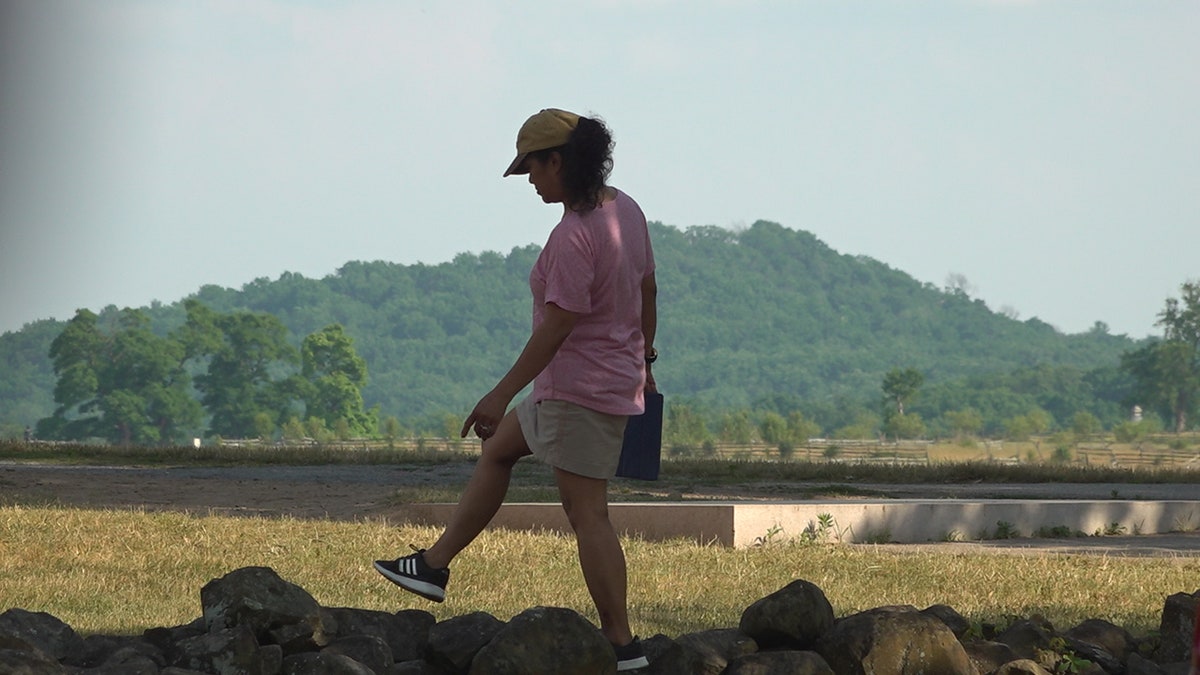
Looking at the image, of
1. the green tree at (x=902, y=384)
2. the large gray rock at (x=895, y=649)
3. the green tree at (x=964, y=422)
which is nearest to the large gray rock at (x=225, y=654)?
the large gray rock at (x=895, y=649)

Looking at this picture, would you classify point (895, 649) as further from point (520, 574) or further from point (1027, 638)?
point (520, 574)

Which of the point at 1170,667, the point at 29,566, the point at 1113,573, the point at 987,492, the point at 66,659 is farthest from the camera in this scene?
the point at 987,492

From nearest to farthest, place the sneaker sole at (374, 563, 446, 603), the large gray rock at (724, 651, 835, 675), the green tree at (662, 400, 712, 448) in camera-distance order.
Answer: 1. the large gray rock at (724, 651, 835, 675)
2. the sneaker sole at (374, 563, 446, 603)
3. the green tree at (662, 400, 712, 448)

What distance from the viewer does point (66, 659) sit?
494 centimetres

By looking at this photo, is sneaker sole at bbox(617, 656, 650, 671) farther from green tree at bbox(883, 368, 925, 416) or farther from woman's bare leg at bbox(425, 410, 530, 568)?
green tree at bbox(883, 368, 925, 416)

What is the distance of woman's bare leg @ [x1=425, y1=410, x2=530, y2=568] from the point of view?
557cm

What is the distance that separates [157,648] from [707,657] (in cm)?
167

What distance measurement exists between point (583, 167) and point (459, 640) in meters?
1.52

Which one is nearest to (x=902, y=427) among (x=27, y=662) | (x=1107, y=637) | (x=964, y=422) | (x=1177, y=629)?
(x=964, y=422)

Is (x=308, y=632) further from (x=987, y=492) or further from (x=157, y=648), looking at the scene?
(x=987, y=492)

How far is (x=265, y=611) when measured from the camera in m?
4.93

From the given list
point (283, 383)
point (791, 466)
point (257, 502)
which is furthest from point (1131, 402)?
point (257, 502)

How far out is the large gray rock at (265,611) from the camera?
4.93 m

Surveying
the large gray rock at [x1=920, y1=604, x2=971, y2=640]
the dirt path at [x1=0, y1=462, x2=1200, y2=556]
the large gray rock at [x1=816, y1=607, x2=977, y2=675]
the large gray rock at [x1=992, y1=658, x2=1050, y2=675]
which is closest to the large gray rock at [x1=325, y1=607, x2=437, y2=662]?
the large gray rock at [x1=816, y1=607, x2=977, y2=675]
